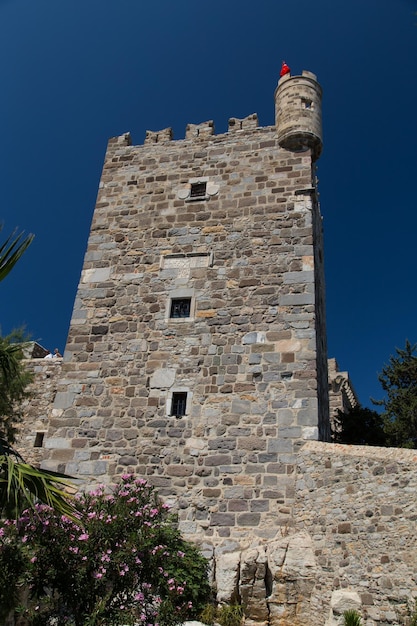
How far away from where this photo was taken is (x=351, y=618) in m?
5.87

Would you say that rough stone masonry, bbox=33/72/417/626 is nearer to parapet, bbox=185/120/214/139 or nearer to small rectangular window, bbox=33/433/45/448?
parapet, bbox=185/120/214/139

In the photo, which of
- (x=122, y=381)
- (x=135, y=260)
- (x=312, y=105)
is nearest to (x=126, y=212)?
(x=135, y=260)

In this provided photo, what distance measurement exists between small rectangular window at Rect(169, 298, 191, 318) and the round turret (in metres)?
3.70

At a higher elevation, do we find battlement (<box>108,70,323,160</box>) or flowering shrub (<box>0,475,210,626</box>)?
battlement (<box>108,70,323,160</box>)

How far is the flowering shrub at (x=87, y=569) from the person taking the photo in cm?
525

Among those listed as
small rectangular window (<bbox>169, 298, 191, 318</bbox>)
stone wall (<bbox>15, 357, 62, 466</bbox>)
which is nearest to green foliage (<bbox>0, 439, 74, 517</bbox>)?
small rectangular window (<bbox>169, 298, 191, 318</bbox>)

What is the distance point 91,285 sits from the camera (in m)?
10.2

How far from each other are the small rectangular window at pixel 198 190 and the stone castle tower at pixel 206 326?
0.08ft

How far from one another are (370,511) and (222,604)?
2244 mm

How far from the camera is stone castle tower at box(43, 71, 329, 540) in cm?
818

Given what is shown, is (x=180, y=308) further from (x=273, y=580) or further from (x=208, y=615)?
(x=208, y=615)

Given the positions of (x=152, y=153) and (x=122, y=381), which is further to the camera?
(x=152, y=153)

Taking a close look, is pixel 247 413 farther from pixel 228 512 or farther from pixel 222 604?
pixel 222 604

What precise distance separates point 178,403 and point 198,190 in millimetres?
4352
